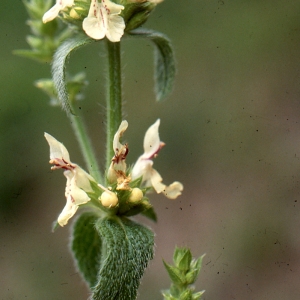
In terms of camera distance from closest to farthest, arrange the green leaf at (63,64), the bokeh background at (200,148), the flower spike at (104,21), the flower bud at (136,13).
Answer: the green leaf at (63,64), the flower spike at (104,21), the flower bud at (136,13), the bokeh background at (200,148)

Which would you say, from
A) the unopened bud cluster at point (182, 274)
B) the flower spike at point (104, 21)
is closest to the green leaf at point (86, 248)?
the unopened bud cluster at point (182, 274)

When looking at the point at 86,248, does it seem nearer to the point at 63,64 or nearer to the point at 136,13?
the point at 63,64

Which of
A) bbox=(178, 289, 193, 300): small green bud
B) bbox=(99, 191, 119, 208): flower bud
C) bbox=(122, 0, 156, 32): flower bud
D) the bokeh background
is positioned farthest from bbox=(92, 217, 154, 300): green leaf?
the bokeh background

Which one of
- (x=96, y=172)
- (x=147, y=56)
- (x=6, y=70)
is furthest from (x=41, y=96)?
(x=96, y=172)

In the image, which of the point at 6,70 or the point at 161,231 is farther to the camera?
the point at 161,231

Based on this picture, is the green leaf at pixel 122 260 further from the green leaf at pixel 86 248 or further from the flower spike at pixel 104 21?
the flower spike at pixel 104 21

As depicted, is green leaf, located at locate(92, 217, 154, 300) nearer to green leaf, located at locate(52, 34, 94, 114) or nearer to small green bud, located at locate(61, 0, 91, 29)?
green leaf, located at locate(52, 34, 94, 114)

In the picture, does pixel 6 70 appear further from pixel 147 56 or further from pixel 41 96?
pixel 147 56
